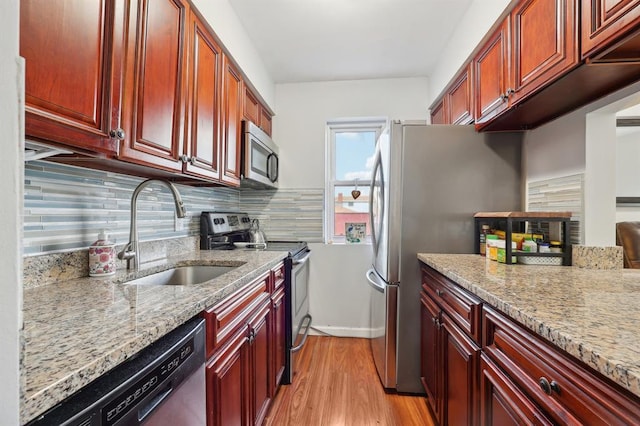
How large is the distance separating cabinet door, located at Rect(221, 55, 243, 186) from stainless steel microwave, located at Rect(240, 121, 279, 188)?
0.05 meters

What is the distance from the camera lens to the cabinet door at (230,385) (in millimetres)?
913

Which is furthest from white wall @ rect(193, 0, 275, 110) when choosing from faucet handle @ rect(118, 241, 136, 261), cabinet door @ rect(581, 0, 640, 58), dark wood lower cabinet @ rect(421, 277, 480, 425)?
dark wood lower cabinet @ rect(421, 277, 480, 425)

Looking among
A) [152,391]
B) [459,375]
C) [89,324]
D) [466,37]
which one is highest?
[466,37]

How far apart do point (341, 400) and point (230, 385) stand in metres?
1.01

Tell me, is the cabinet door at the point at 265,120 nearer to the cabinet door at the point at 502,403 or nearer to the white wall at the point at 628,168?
the cabinet door at the point at 502,403

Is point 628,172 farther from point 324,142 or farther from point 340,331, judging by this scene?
point 340,331

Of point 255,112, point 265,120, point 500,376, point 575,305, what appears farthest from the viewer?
point 265,120

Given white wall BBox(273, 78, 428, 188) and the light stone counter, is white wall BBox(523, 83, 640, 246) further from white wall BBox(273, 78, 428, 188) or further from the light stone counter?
white wall BBox(273, 78, 428, 188)

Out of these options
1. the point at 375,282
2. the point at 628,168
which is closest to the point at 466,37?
the point at 628,168

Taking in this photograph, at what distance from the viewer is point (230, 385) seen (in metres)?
1.04

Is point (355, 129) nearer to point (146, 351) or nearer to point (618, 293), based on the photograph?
point (618, 293)

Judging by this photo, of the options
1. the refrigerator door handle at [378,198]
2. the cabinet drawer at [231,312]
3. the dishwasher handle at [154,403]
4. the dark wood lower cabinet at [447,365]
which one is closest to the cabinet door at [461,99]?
the refrigerator door handle at [378,198]

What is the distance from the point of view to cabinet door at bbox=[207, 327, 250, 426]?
91cm

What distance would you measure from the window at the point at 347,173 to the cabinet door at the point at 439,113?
51cm
